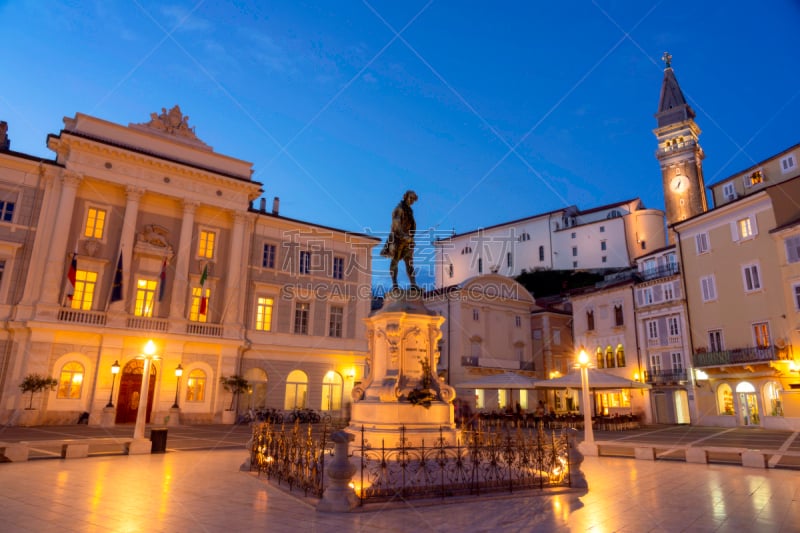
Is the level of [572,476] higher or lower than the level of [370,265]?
lower

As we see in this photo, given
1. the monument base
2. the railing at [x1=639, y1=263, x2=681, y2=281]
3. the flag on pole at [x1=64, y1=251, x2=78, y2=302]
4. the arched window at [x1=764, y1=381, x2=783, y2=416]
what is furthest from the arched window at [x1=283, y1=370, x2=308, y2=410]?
the arched window at [x1=764, y1=381, x2=783, y2=416]

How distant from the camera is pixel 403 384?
36.1 ft

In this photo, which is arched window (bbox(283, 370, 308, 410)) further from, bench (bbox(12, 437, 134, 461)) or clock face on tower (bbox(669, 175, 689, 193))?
clock face on tower (bbox(669, 175, 689, 193))

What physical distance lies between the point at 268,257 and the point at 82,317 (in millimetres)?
10790

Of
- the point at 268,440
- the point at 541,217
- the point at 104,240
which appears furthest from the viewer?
the point at 541,217

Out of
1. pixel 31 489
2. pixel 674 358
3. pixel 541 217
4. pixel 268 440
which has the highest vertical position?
pixel 541 217

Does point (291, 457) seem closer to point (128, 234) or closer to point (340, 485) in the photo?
point (340, 485)

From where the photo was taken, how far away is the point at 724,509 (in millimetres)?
7648

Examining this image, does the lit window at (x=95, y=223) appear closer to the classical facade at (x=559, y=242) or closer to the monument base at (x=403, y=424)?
the monument base at (x=403, y=424)

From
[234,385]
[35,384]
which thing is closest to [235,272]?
[234,385]

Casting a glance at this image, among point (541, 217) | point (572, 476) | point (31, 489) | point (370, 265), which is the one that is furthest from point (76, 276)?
point (541, 217)

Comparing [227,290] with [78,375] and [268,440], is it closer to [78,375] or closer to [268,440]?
[78,375]

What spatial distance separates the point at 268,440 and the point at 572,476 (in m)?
6.38

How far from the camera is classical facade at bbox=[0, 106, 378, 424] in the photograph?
80.0 feet
